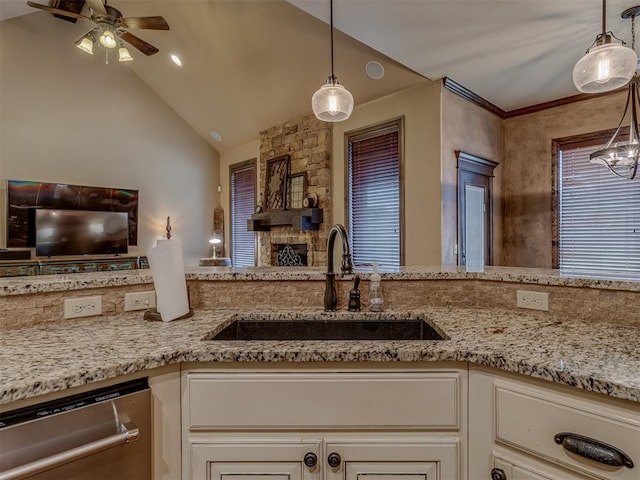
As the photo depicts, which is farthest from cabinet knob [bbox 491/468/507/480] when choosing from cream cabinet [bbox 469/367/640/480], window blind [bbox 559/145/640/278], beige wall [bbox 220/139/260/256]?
beige wall [bbox 220/139/260/256]

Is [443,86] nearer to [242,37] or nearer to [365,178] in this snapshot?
[365,178]

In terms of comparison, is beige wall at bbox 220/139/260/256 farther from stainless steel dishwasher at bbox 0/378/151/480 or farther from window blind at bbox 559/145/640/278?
stainless steel dishwasher at bbox 0/378/151/480

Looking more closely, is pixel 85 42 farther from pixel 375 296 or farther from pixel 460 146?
pixel 460 146

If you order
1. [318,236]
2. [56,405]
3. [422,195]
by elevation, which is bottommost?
[56,405]

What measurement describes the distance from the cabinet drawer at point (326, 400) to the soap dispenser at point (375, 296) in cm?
48

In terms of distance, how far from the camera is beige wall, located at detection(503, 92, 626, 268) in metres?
3.93

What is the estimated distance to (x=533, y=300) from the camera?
1.46 metres

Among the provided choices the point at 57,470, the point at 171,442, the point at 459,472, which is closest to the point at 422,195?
the point at 459,472

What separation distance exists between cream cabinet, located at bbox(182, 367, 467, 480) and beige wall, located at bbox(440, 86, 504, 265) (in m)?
2.72

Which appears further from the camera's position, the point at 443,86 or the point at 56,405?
the point at 443,86

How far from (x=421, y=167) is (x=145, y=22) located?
2940 mm

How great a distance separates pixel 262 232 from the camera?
18.9ft

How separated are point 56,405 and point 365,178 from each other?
3.84 metres

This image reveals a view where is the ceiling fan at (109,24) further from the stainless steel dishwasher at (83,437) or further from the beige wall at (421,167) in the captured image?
the stainless steel dishwasher at (83,437)
